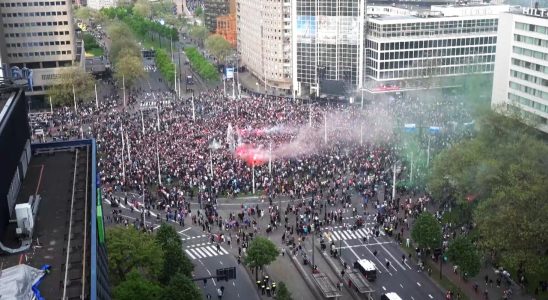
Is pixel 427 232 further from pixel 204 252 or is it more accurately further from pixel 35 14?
pixel 35 14

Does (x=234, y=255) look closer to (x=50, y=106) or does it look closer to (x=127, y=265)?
(x=127, y=265)

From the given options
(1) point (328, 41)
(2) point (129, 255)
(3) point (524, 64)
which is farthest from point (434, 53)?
(2) point (129, 255)

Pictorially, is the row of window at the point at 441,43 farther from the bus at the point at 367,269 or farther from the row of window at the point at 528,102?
the bus at the point at 367,269

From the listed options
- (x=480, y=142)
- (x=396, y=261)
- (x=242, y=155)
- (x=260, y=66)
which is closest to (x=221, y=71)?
(x=260, y=66)

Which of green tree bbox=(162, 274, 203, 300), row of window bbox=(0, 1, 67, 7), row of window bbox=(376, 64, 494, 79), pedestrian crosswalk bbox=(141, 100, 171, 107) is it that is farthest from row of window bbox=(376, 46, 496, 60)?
green tree bbox=(162, 274, 203, 300)

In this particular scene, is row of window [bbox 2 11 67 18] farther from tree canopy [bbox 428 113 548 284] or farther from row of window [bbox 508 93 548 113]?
tree canopy [bbox 428 113 548 284]

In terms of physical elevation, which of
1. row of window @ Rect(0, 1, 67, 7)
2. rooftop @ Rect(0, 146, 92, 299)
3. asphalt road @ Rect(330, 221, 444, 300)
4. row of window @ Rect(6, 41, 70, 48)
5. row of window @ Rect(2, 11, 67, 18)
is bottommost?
asphalt road @ Rect(330, 221, 444, 300)

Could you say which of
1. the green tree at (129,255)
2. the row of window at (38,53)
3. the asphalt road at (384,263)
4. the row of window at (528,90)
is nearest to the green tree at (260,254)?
the green tree at (129,255)
